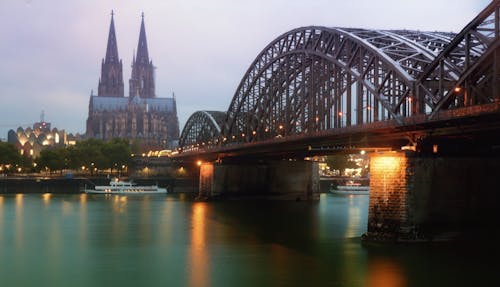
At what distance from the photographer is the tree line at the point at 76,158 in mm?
169875

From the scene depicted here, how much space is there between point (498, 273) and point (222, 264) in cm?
1587

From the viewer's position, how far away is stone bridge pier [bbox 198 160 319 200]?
10488 cm

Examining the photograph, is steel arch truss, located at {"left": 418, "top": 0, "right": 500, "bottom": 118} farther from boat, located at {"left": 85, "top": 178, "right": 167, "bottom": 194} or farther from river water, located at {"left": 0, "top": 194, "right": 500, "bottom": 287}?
boat, located at {"left": 85, "top": 178, "right": 167, "bottom": 194}

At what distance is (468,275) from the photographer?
121ft

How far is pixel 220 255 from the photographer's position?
148ft

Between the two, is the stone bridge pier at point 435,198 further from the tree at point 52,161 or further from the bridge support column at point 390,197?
the tree at point 52,161

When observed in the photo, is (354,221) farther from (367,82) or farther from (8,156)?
(8,156)

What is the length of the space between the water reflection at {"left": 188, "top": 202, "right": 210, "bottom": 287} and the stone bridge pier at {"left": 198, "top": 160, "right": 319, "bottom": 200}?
111ft

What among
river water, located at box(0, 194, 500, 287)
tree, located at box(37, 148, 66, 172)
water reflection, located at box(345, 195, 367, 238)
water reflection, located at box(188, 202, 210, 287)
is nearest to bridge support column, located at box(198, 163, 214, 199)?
water reflection, located at box(345, 195, 367, 238)

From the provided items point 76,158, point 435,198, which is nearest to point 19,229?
point 435,198

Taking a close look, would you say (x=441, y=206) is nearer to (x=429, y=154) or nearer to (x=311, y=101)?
(x=429, y=154)

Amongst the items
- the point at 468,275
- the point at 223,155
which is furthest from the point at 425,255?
the point at 223,155

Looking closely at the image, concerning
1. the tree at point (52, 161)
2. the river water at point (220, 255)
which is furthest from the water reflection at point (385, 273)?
the tree at point (52, 161)

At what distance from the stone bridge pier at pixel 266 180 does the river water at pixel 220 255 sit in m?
33.5
